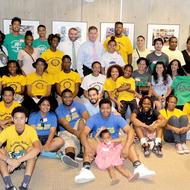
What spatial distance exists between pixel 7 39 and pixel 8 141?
2.76 metres

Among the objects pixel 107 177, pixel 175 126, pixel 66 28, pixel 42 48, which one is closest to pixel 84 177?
pixel 107 177

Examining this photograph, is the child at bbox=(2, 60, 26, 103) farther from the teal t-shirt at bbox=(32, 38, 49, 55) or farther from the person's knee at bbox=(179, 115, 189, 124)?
the person's knee at bbox=(179, 115, 189, 124)

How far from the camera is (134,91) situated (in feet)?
19.3

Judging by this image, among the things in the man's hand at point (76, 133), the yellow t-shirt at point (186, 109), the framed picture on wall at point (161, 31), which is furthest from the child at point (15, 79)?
the framed picture on wall at point (161, 31)

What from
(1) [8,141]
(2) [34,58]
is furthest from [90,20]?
(1) [8,141]

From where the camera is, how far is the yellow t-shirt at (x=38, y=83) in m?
5.75

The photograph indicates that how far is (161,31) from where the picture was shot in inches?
312

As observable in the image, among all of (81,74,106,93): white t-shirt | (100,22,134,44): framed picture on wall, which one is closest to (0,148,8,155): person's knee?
(81,74,106,93): white t-shirt

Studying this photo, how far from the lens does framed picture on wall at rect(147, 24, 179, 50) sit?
311 inches

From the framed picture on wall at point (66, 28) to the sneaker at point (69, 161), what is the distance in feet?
12.6

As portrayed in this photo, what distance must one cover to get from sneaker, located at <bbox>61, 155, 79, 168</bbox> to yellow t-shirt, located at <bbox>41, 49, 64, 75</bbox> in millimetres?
2074

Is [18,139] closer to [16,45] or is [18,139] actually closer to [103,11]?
[16,45]

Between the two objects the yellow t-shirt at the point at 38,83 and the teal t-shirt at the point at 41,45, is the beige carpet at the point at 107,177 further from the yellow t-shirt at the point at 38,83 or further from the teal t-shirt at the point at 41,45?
the teal t-shirt at the point at 41,45

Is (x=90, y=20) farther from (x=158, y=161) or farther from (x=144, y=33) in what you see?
(x=158, y=161)
